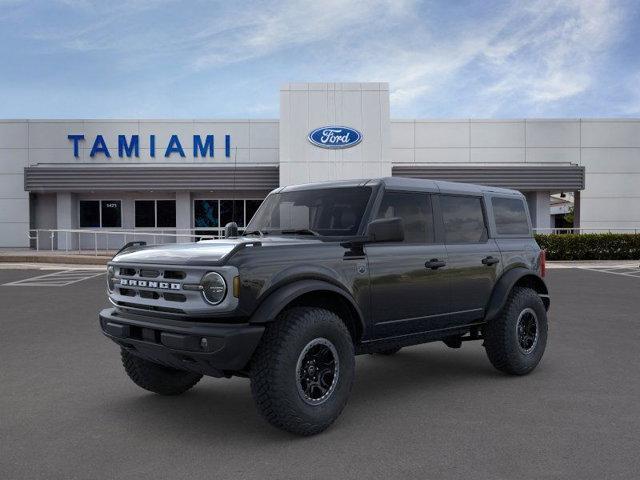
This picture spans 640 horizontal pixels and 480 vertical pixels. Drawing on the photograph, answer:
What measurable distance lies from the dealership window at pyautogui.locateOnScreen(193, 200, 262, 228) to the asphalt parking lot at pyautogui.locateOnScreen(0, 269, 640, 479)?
20218 mm

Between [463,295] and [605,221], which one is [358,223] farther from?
[605,221]

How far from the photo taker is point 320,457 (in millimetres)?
3838

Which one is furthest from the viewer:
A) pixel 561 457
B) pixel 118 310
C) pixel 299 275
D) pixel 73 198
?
pixel 73 198

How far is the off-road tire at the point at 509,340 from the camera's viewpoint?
227 inches

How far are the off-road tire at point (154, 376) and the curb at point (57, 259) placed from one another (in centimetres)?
1627

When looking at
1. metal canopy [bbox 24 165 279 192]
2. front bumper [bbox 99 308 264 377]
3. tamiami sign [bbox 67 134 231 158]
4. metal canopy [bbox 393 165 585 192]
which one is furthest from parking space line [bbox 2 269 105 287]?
metal canopy [bbox 393 165 585 192]

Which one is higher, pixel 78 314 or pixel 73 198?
pixel 73 198

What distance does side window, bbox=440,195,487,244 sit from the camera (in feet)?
18.2

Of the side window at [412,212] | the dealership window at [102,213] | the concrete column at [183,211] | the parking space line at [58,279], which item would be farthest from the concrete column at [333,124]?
the side window at [412,212]

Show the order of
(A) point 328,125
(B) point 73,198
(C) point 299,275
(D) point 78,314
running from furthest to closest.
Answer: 1. (B) point 73,198
2. (A) point 328,125
3. (D) point 78,314
4. (C) point 299,275

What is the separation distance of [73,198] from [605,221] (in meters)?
24.5

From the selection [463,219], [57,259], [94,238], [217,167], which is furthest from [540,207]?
[463,219]

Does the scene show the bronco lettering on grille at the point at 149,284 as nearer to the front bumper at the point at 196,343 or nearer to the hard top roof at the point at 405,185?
the front bumper at the point at 196,343

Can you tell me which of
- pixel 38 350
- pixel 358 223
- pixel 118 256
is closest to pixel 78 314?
pixel 38 350
